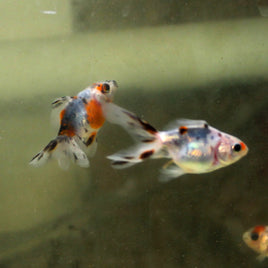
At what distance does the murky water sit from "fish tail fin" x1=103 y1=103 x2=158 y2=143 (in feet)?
2.75

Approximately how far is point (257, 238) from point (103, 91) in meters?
1.40

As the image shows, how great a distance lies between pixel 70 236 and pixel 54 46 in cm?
136

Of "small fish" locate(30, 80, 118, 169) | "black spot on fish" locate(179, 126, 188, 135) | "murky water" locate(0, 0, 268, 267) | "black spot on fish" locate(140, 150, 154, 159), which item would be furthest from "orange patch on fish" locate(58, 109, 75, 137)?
"murky water" locate(0, 0, 268, 267)

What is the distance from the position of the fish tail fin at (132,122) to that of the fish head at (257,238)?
48.4 inches

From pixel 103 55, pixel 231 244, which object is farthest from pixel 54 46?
pixel 231 244

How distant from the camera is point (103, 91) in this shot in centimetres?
163

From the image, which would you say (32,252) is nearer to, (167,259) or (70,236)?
(70,236)

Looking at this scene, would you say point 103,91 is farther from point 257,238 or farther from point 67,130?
point 257,238

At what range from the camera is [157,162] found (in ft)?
7.14

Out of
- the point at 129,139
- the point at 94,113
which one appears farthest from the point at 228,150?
the point at 129,139

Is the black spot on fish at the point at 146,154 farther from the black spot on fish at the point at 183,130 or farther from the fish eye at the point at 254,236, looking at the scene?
the fish eye at the point at 254,236

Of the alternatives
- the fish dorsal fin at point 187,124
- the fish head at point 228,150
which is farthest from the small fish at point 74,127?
the fish head at point 228,150

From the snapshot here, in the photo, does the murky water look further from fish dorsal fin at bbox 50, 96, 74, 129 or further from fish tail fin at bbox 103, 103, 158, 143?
fish tail fin at bbox 103, 103, 158, 143

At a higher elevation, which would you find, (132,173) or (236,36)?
(236,36)
